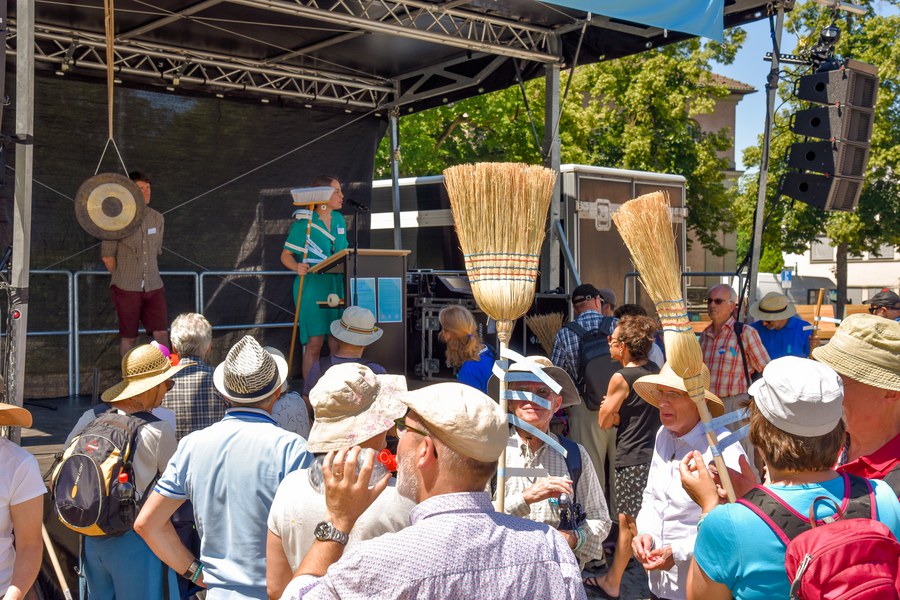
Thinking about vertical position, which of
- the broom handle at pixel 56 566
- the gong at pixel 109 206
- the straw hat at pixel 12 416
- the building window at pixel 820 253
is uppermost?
the building window at pixel 820 253

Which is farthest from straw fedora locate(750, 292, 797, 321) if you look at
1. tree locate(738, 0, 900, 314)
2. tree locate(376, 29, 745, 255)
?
tree locate(738, 0, 900, 314)

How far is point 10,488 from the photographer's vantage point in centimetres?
292

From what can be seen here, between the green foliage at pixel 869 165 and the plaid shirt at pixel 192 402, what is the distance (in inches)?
783

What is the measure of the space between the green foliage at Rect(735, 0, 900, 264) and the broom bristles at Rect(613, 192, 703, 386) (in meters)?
19.8

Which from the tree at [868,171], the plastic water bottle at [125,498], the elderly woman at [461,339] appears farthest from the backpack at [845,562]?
the tree at [868,171]

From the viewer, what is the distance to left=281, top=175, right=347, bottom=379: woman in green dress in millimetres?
7707

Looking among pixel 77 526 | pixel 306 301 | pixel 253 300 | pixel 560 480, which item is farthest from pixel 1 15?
pixel 253 300

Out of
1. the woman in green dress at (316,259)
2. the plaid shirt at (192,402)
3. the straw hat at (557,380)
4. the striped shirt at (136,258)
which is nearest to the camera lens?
the straw hat at (557,380)

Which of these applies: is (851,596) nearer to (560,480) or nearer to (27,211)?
(560,480)

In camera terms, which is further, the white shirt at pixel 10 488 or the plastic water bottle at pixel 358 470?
the white shirt at pixel 10 488

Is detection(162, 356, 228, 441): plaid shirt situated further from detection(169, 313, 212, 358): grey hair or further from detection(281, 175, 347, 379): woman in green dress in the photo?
detection(281, 175, 347, 379): woman in green dress

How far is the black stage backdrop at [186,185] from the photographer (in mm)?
8750

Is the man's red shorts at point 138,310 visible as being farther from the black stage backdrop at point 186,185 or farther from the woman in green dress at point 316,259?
the woman in green dress at point 316,259

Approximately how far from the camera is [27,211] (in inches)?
168
